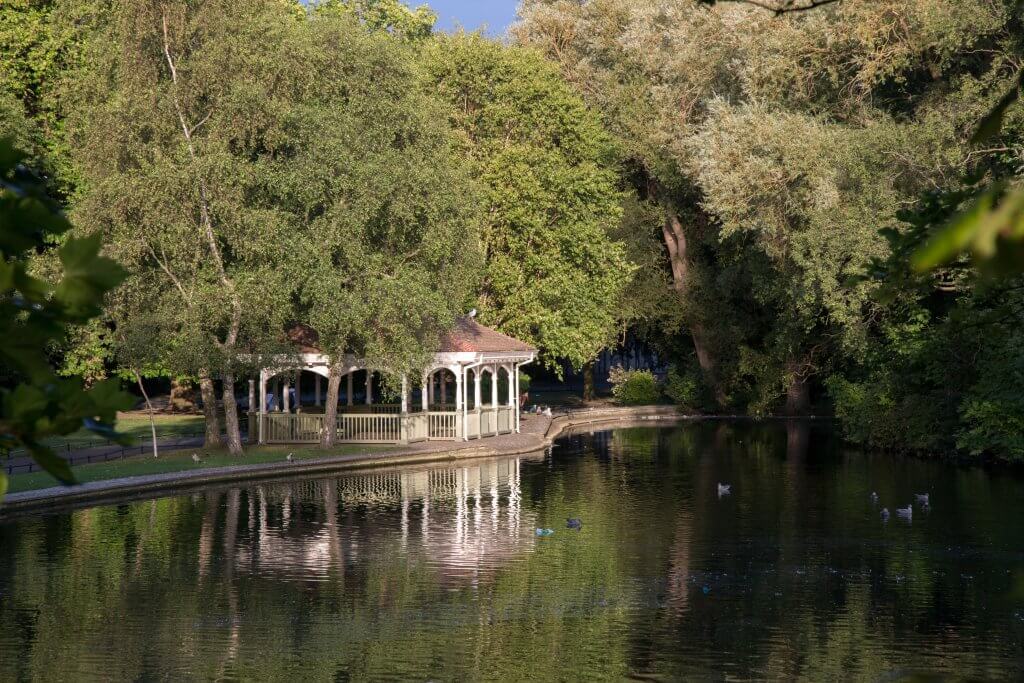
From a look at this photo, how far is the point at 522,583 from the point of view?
69.3 ft

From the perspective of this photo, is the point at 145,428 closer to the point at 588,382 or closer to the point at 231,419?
the point at 231,419

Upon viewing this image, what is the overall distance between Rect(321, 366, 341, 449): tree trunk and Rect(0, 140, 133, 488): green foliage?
36493 millimetres

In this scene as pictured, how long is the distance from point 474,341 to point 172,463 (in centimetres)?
1210

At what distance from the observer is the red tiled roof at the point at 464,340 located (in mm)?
41875

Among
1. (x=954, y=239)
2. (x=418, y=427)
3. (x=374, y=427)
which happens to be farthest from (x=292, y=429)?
(x=954, y=239)

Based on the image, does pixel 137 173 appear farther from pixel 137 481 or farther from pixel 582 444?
pixel 582 444

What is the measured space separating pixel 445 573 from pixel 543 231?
30.6 m

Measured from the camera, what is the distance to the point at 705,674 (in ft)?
51.5

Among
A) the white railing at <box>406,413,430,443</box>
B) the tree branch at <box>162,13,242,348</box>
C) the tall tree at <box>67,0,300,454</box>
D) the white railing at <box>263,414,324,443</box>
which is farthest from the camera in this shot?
the white railing at <box>406,413,430,443</box>

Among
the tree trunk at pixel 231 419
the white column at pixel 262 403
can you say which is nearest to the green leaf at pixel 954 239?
the tree trunk at pixel 231 419

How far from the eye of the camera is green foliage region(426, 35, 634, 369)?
50.7 meters

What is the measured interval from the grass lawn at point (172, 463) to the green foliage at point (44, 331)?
27.5 metres

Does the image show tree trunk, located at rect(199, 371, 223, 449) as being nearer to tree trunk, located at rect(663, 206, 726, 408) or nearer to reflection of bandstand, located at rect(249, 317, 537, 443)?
reflection of bandstand, located at rect(249, 317, 537, 443)

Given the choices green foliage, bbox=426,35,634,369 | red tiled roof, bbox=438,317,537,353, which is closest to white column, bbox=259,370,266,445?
red tiled roof, bbox=438,317,537,353
